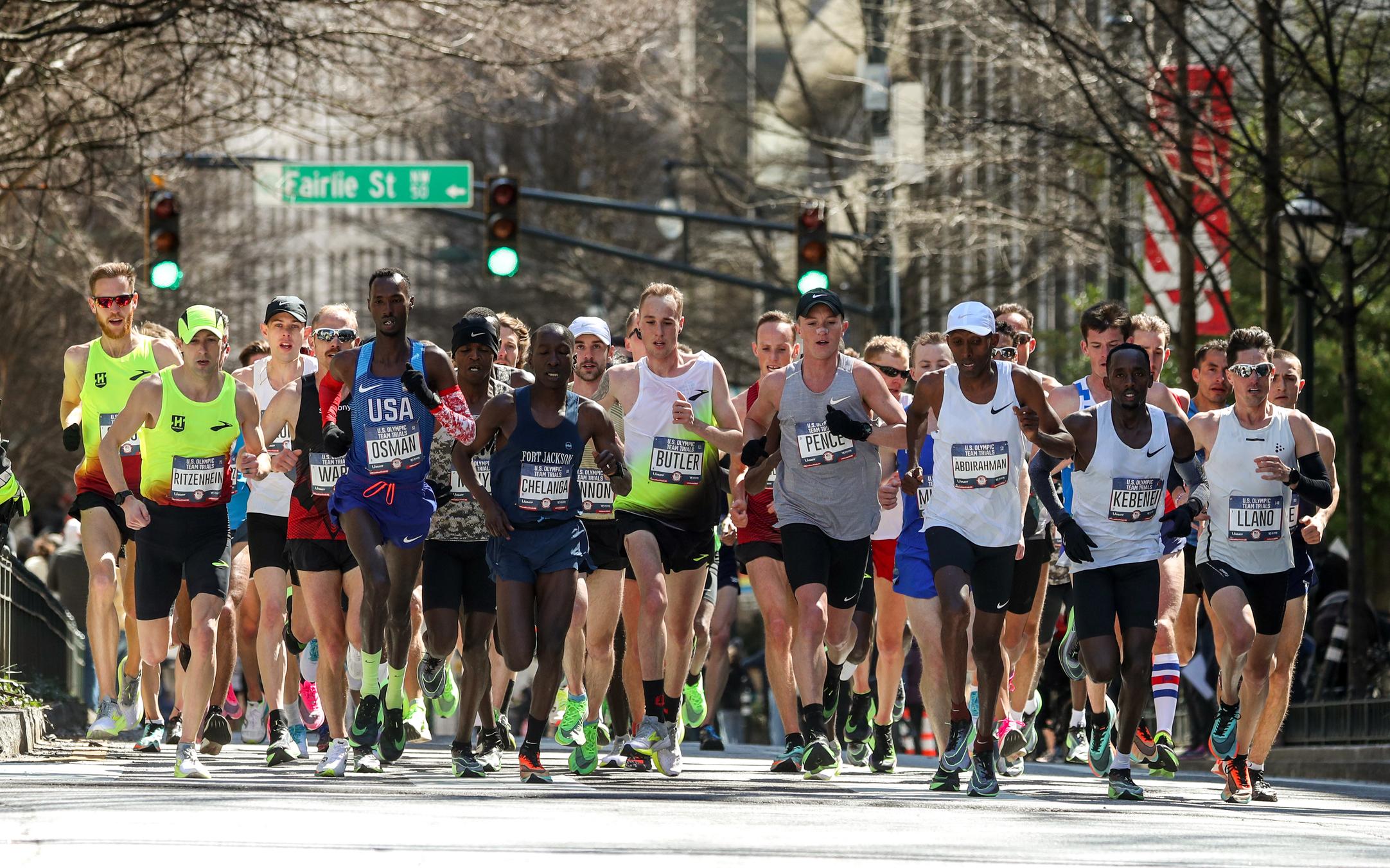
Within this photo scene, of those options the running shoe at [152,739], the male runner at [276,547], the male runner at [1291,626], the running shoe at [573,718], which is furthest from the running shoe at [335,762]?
the male runner at [1291,626]

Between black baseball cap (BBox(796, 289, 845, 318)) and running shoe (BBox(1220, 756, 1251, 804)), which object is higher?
black baseball cap (BBox(796, 289, 845, 318))

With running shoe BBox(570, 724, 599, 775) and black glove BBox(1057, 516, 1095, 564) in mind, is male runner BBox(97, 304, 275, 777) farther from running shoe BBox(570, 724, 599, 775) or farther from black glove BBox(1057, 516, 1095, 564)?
black glove BBox(1057, 516, 1095, 564)

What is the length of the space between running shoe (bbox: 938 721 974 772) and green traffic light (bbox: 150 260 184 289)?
13.3 metres

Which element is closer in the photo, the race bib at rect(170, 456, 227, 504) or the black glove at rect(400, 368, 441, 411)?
the black glove at rect(400, 368, 441, 411)

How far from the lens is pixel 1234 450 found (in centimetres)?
1182

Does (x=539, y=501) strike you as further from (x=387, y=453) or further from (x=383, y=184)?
(x=383, y=184)

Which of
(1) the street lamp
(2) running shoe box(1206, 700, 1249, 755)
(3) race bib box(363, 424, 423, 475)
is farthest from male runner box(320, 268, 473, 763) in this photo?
(1) the street lamp

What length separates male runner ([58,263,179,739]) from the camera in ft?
43.4

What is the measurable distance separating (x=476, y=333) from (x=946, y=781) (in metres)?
2.87

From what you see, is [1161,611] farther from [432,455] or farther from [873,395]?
[432,455]

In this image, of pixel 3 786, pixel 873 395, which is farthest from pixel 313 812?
pixel 873 395

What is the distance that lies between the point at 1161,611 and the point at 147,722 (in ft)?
17.8

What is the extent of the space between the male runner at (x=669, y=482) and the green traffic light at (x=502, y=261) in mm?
11522

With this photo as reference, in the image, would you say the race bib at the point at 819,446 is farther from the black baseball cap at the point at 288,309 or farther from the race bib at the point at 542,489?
the black baseball cap at the point at 288,309
